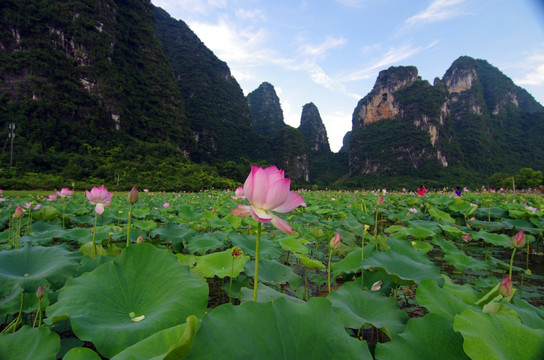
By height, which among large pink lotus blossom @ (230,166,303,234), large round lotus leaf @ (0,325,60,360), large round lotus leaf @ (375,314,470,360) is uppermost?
large pink lotus blossom @ (230,166,303,234)

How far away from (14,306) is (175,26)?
67.3m

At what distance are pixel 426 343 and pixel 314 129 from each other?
75.8 m

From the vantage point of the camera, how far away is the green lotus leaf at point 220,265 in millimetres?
1204

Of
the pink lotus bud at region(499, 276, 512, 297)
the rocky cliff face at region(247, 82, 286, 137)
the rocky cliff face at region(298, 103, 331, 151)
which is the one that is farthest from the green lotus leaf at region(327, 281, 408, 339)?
the rocky cliff face at region(298, 103, 331, 151)

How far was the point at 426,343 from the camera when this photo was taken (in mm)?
594

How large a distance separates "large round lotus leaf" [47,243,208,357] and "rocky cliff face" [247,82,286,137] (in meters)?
73.1

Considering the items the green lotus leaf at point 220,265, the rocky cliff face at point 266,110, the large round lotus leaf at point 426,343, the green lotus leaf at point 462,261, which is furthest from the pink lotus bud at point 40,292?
the rocky cliff face at point 266,110

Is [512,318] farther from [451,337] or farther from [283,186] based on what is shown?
[283,186]

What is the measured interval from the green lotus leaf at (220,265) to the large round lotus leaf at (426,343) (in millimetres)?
739

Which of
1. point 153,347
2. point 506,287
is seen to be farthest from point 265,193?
point 506,287

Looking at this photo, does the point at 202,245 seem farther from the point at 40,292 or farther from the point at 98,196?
the point at 40,292

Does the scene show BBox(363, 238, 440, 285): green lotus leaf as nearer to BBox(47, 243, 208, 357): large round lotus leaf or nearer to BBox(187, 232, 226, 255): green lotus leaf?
BBox(47, 243, 208, 357): large round lotus leaf

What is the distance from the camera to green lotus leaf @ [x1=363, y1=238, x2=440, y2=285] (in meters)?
1.04

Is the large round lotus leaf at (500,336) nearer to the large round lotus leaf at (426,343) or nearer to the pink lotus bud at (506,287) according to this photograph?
the large round lotus leaf at (426,343)
